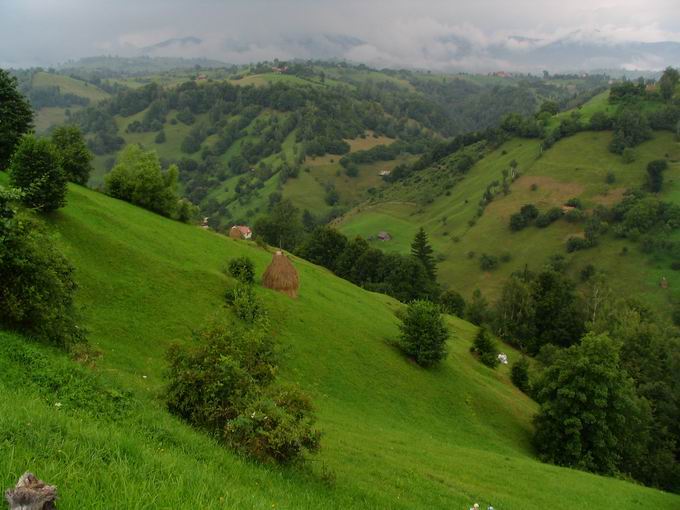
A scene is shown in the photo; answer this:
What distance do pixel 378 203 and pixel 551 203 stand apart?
68.9m

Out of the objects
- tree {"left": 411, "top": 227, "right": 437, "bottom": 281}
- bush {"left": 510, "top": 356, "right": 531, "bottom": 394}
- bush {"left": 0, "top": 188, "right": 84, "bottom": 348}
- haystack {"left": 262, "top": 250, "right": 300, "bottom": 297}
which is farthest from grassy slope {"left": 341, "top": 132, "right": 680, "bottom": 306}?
bush {"left": 0, "top": 188, "right": 84, "bottom": 348}

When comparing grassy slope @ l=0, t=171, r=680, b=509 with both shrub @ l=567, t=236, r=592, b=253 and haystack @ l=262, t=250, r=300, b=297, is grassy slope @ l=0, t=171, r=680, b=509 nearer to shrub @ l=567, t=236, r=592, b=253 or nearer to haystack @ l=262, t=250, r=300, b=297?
haystack @ l=262, t=250, r=300, b=297

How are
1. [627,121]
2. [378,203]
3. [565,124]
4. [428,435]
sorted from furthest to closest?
[378,203], [565,124], [627,121], [428,435]

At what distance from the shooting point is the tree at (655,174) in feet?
474

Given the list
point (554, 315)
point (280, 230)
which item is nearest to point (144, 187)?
point (280, 230)

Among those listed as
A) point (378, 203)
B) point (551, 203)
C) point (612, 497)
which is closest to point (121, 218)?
point (612, 497)

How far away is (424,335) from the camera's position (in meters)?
42.2

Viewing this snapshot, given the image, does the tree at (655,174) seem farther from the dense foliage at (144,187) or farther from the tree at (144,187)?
the tree at (144,187)

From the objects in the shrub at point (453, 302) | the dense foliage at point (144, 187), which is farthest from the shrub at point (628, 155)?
Answer: the dense foliage at point (144, 187)

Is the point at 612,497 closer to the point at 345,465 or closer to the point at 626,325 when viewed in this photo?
the point at 345,465

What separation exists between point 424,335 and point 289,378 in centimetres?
1554

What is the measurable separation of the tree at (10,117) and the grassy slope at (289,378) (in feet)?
26.0

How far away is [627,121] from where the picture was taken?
6594 inches

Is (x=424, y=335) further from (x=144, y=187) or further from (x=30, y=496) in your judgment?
(x=30, y=496)
